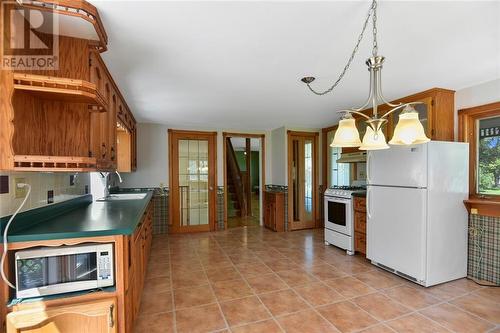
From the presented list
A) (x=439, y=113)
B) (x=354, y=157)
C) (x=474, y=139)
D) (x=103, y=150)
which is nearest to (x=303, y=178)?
(x=354, y=157)

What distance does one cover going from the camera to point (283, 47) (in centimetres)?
190

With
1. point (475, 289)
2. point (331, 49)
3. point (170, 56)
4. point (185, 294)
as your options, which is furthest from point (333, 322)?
point (170, 56)

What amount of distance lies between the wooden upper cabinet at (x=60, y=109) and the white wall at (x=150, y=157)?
9.80ft

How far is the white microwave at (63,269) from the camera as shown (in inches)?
54.7

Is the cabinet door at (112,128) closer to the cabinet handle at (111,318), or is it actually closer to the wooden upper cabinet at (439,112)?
the cabinet handle at (111,318)

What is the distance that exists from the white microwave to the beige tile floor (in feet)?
2.68

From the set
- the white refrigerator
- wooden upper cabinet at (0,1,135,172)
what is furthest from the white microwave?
the white refrigerator

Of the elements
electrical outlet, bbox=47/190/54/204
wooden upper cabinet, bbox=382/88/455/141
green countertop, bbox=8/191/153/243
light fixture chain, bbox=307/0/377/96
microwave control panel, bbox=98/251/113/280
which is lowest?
microwave control panel, bbox=98/251/113/280

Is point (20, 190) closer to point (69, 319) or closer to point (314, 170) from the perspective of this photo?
point (69, 319)

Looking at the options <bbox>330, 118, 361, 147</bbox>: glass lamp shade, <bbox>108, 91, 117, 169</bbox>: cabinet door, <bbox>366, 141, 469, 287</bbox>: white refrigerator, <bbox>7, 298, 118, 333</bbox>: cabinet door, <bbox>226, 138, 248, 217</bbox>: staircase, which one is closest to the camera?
<bbox>7, 298, 118, 333</bbox>: cabinet door

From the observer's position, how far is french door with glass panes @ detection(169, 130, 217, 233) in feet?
16.5

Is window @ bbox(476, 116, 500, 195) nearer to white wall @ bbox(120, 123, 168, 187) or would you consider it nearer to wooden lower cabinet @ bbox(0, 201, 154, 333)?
wooden lower cabinet @ bbox(0, 201, 154, 333)

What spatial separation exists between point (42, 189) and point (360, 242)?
150 inches

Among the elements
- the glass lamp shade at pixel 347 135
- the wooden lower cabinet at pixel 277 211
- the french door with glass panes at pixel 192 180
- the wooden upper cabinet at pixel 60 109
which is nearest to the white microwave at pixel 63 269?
the wooden upper cabinet at pixel 60 109
